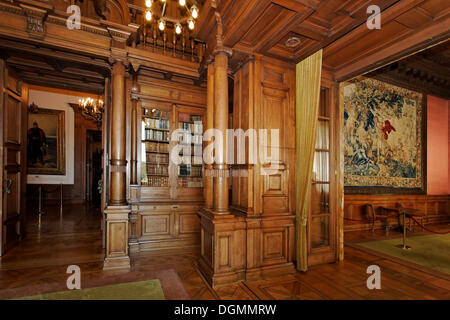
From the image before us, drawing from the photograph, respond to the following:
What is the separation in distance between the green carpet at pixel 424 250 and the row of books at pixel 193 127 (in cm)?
399

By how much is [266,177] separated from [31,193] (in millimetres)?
9927

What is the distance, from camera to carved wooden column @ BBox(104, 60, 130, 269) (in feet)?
11.0

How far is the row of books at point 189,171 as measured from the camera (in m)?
4.53

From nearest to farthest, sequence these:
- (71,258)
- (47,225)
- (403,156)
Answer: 1. (71,258)
2. (47,225)
3. (403,156)

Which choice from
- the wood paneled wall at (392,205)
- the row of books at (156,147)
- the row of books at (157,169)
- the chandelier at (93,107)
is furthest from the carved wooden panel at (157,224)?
the wood paneled wall at (392,205)

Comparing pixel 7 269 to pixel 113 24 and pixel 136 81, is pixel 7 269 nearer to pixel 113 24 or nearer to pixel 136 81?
pixel 136 81

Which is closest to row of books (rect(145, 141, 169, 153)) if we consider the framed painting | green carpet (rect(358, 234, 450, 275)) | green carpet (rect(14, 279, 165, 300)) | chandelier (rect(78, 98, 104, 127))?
green carpet (rect(14, 279, 165, 300))

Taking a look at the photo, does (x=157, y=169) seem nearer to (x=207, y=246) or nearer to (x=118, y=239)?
(x=118, y=239)

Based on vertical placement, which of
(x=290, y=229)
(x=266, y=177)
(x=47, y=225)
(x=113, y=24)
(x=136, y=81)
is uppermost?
(x=113, y=24)

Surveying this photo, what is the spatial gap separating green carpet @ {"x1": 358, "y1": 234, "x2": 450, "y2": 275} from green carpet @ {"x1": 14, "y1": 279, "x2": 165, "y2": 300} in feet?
13.0

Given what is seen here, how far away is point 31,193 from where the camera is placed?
28.8 feet

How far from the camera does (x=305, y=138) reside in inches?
125

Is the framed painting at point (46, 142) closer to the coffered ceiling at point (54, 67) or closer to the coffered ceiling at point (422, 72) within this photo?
the coffered ceiling at point (54, 67)
